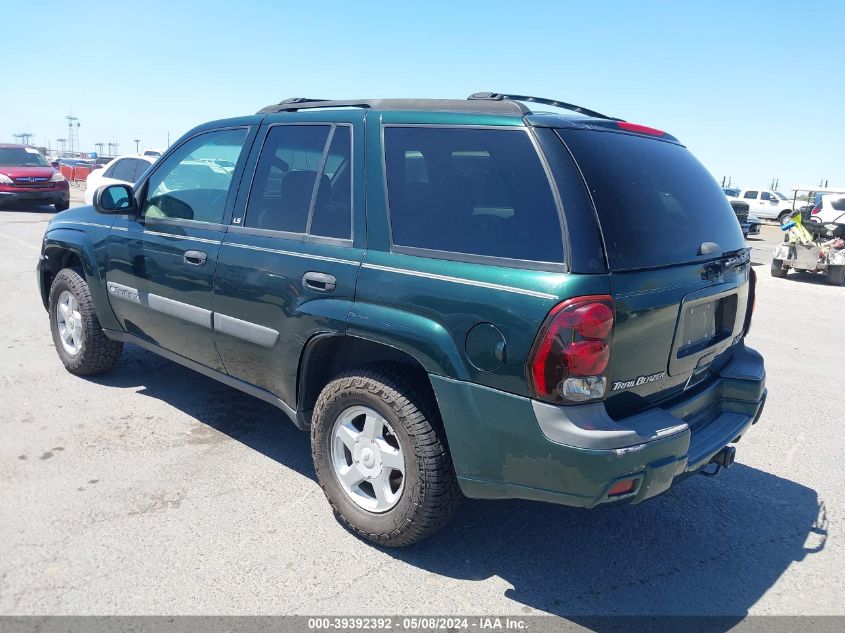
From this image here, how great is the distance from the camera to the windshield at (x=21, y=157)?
1820cm

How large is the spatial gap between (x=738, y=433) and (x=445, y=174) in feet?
6.16

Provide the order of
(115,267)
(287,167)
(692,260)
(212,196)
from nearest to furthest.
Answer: (692,260) → (287,167) → (212,196) → (115,267)

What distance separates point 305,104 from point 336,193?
0.81 m

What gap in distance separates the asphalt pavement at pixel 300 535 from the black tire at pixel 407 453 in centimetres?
16

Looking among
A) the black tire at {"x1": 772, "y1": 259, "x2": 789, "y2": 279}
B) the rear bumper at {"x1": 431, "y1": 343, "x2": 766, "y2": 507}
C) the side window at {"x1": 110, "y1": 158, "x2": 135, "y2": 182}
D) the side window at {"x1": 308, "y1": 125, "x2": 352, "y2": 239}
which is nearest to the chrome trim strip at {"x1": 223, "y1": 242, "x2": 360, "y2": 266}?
the side window at {"x1": 308, "y1": 125, "x2": 352, "y2": 239}

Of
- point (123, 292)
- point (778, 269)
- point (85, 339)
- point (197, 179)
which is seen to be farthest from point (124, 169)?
point (778, 269)

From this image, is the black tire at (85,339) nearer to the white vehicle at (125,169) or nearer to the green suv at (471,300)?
the green suv at (471,300)

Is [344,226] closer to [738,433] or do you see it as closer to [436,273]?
[436,273]

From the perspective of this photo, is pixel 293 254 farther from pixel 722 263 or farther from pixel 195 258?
pixel 722 263

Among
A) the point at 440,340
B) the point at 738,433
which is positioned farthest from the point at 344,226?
the point at 738,433

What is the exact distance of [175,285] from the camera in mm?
4059

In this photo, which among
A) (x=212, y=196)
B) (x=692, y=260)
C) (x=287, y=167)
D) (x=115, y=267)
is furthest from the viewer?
(x=115, y=267)

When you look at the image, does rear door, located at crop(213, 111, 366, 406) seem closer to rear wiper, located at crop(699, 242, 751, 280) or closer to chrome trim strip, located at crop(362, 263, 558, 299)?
chrome trim strip, located at crop(362, 263, 558, 299)

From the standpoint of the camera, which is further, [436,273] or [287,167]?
[287,167]
